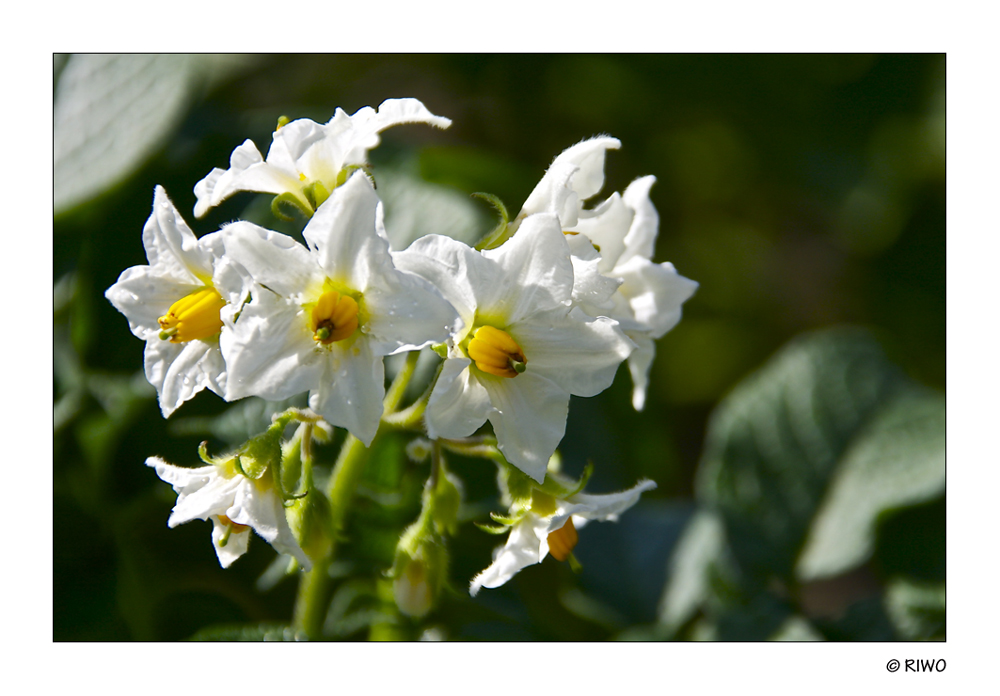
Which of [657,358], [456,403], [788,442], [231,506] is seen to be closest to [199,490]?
[231,506]

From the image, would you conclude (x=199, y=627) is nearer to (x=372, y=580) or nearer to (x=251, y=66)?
(x=372, y=580)

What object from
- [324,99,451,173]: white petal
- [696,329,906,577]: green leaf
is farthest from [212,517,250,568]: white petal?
[696,329,906,577]: green leaf

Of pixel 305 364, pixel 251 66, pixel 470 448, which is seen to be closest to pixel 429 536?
pixel 470 448

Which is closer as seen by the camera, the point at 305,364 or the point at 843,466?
the point at 305,364

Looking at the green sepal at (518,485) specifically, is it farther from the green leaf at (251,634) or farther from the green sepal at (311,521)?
the green leaf at (251,634)

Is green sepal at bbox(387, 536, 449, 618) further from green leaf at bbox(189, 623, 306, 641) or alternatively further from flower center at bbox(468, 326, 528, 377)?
flower center at bbox(468, 326, 528, 377)

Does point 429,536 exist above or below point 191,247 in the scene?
below

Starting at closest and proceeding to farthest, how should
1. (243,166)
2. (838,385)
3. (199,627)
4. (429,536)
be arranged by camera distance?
1. (243,166)
2. (429,536)
3. (199,627)
4. (838,385)

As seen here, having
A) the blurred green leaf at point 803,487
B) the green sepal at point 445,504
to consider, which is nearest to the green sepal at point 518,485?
the green sepal at point 445,504
